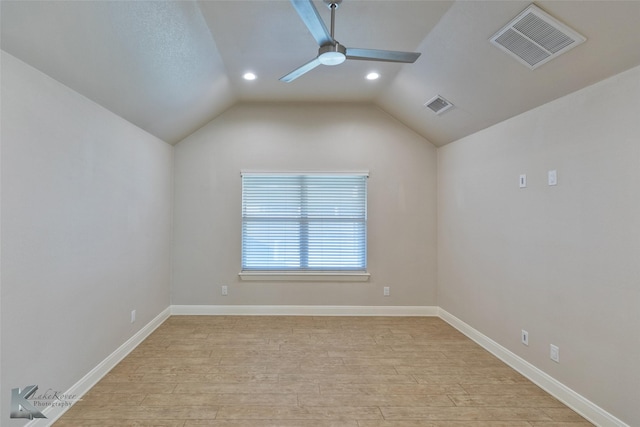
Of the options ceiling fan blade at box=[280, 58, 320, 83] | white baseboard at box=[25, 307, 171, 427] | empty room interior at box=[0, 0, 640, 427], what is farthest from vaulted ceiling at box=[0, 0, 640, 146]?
white baseboard at box=[25, 307, 171, 427]

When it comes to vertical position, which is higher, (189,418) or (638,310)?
(638,310)

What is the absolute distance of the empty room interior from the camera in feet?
5.96

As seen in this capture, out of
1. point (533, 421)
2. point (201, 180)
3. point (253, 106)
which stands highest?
point (253, 106)

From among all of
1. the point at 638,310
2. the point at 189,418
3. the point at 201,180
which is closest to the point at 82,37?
the point at 201,180

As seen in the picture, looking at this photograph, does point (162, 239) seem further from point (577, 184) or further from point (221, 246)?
point (577, 184)

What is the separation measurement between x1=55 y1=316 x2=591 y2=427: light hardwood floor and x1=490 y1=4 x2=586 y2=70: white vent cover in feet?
8.50

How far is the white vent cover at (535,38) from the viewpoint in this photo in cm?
179

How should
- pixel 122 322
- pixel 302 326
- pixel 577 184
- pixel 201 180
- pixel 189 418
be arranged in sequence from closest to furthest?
pixel 189 418
pixel 577 184
pixel 122 322
pixel 302 326
pixel 201 180

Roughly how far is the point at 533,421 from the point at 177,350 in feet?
10.4

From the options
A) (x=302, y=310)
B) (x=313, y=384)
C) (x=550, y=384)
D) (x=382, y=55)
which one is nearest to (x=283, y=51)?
(x=382, y=55)

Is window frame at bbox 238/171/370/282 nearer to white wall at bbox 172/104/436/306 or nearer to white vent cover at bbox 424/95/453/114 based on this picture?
white wall at bbox 172/104/436/306

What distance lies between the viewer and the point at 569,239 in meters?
2.19

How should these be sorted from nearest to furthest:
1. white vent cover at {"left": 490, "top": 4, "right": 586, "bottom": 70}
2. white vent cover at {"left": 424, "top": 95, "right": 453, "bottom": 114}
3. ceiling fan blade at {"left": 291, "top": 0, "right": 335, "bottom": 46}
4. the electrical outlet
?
ceiling fan blade at {"left": 291, "top": 0, "right": 335, "bottom": 46} < white vent cover at {"left": 490, "top": 4, "right": 586, "bottom": 70} < the electrical outlet < white vent cover at {"left": 424, "top": 95, "right": 453, "bottom": 114}

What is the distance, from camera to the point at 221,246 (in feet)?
13.1
